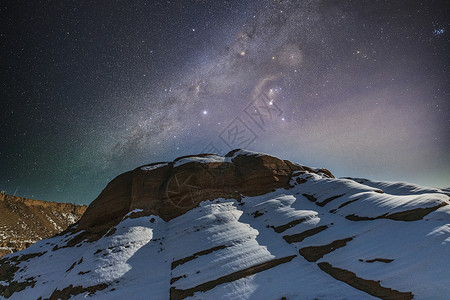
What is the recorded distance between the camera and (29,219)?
8338cm

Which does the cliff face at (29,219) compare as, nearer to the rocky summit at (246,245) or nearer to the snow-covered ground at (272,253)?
the rocky summit at (246,245)

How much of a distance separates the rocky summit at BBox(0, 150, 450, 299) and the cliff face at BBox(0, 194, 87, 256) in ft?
204

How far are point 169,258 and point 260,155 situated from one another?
19.1 meters

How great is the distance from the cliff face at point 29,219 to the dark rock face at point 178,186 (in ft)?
192

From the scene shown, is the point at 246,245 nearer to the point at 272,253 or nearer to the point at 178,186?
the point at 272,253

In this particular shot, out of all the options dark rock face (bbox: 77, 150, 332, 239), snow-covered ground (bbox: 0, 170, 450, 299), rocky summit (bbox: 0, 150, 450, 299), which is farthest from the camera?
dark rock face (bbox: 77, 150, 332, 239)

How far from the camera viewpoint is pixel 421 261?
9.66 metres

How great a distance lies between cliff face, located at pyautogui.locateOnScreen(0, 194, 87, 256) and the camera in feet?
222

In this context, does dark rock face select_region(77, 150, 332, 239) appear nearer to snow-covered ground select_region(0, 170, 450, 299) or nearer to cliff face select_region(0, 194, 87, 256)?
snow-covered ground select_region(0, 170, 450, 299)

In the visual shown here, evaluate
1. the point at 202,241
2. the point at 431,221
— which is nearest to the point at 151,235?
the point at 202,241

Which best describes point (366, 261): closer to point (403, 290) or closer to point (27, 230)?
point (403, 290)

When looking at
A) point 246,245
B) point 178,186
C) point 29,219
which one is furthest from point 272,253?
point 29,219

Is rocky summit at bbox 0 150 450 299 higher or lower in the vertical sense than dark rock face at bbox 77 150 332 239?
lower

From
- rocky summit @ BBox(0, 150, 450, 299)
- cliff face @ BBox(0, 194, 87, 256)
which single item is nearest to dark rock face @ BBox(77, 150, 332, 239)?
rocky summit @ BBox(0, 150, 450, 299)
